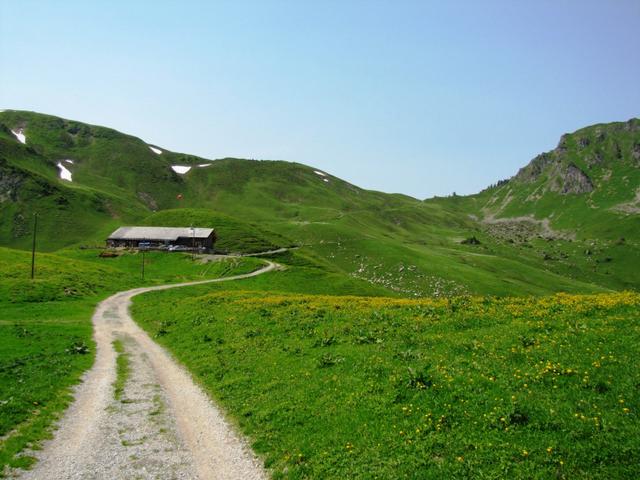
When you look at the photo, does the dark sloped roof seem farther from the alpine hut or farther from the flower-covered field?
the flower-covered field

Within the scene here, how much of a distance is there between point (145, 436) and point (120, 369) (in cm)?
1329

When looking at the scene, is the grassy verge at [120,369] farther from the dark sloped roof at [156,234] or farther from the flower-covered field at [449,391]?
the dark sloped roof at [156,234]

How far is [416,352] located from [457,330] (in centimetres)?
508

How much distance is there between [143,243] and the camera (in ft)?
540

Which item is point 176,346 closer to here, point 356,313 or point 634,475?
point 356,313

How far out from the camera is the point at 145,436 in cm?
1866

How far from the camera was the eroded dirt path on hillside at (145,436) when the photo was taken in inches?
609

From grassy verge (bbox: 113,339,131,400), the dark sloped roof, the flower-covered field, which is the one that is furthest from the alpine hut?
the flower-covered field

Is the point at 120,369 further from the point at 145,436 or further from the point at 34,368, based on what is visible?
the point at 145,436

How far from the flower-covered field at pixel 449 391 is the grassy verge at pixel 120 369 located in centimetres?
443

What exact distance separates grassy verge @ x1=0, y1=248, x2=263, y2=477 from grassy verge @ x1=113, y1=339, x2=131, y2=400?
6.84ft

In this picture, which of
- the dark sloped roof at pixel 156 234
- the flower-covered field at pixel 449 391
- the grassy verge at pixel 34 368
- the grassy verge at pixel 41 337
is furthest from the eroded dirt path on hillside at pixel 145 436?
the dark sloped roof at pixel 156 234

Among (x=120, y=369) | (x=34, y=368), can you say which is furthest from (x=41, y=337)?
(x=120, y=369)

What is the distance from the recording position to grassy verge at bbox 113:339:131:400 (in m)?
25.3
